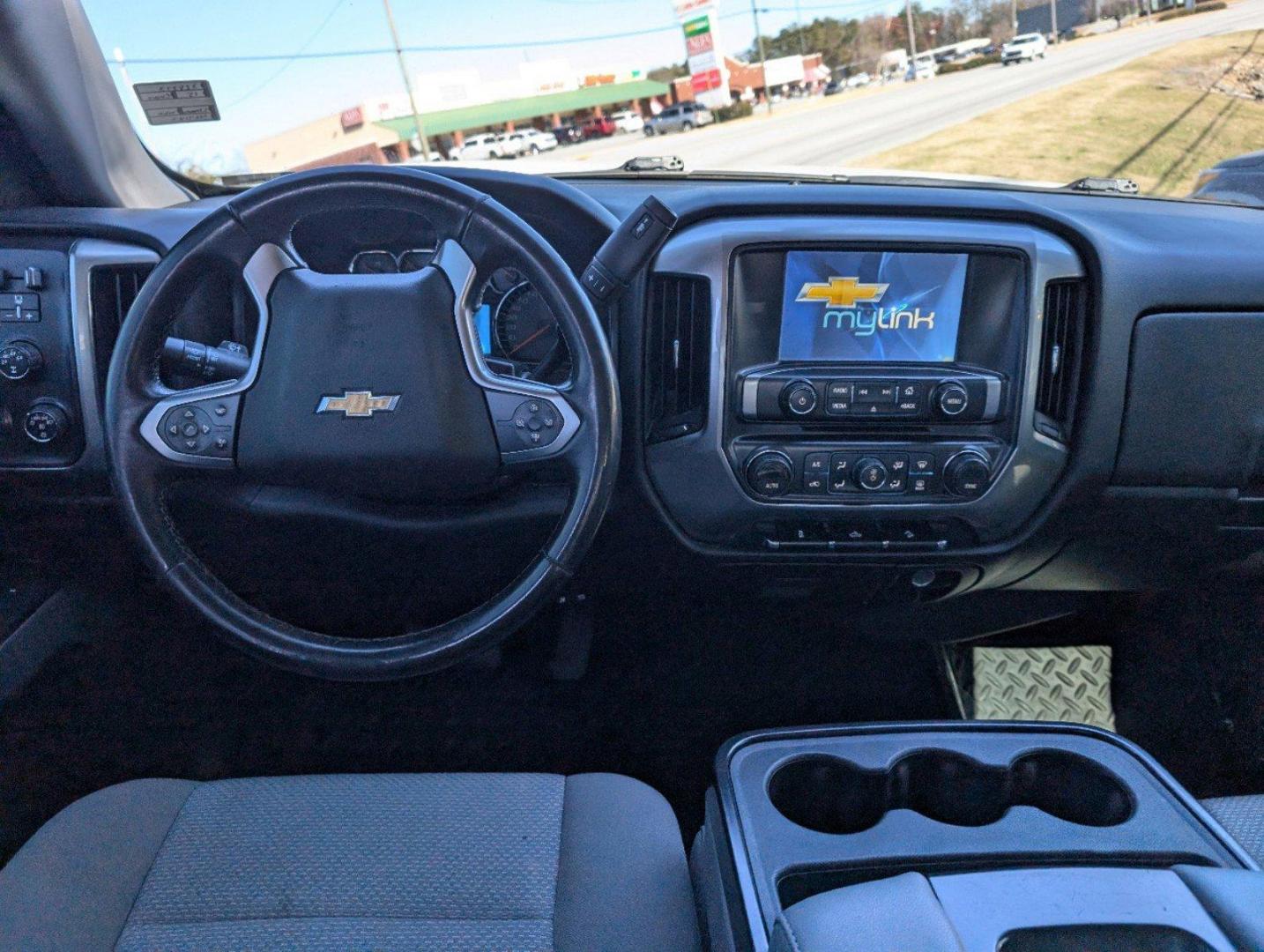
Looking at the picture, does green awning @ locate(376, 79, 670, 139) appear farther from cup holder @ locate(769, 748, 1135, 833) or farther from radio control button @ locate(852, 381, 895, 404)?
cup holder @ locate(769, 748, 1135, 833)

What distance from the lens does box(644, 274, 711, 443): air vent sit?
1821 mm

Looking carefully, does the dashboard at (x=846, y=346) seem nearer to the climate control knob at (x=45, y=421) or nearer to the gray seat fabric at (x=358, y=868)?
the climate control knob at (x=45, y=421)

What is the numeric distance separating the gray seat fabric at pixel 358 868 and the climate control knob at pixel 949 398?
86 cm

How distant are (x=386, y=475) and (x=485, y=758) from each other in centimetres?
117

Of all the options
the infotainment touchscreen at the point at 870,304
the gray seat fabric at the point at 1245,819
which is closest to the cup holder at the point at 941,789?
the gray seat fabric at the point at 1245,819

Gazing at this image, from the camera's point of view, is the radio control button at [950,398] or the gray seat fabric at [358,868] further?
the radio control button at [950,398]

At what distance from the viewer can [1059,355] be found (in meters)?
1.89

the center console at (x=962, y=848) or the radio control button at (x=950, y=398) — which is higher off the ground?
the radio control button at (x=950, y=398)

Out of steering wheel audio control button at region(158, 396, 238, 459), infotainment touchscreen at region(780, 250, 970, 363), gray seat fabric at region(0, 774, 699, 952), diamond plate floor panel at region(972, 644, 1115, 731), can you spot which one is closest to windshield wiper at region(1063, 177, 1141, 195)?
infotainment touchscreen at region(780, 250, 970, 363)

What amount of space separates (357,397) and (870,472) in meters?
0.93

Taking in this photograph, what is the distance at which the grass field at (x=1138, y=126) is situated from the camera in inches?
92.3

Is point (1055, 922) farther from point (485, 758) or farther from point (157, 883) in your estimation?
point (485, 758)

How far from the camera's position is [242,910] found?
52.9 inches

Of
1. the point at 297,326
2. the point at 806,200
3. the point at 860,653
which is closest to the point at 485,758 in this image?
the point at 860,653
